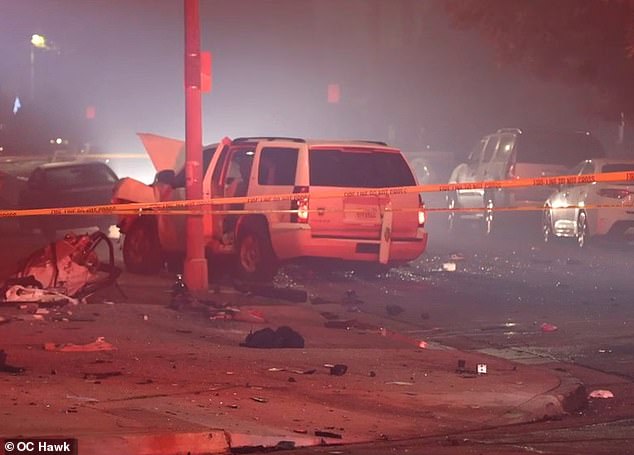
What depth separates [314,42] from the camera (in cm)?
5953

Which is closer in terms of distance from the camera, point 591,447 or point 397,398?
point 591,447

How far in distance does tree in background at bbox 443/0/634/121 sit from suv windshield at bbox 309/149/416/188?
794 cm

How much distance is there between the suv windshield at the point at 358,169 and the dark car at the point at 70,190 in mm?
10182

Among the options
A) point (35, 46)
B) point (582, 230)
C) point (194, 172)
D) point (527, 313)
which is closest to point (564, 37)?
point (582, 230)

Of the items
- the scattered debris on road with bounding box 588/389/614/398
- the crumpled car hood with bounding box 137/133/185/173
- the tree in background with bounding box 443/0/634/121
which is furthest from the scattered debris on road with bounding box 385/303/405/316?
the tree in background with bounding box 443/0/634/121

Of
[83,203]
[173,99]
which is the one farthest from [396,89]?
[83,203]

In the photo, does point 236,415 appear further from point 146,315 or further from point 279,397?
point 146,315

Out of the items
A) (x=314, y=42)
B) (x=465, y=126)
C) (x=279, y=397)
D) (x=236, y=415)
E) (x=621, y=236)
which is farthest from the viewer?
(x=314, y=42)

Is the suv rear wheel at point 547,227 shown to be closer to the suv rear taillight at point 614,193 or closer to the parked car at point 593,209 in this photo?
the parked car at point 593,209

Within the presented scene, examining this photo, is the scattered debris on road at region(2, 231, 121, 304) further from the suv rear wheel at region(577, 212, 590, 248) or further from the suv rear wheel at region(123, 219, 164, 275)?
the suv rear wheel at region(577, 212, 590, 248)

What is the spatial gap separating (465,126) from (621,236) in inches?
1065

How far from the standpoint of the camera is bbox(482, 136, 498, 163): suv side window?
1174 inches

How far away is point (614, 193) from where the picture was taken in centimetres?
2338

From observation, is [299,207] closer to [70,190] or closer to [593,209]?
[593,209]
